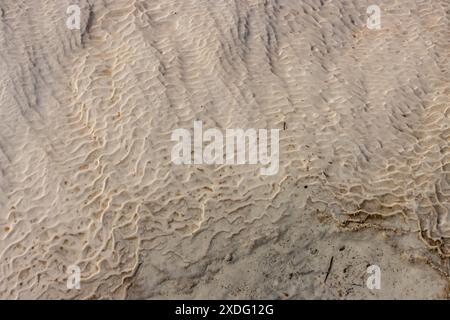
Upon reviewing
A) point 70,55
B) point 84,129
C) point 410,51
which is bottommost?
point 410,51

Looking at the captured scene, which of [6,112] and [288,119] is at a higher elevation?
[6,112]

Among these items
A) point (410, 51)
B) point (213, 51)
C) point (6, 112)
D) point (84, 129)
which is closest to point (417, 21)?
point (410, 51)

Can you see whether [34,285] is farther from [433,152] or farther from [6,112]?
[433,152]

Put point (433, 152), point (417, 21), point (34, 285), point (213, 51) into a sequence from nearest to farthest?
1. point (34, 285)
2. point (433, 152)
3. point (213, 51)
4. point (417, 21)

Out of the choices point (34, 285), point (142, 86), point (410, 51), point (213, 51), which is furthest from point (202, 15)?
point (34, 285)

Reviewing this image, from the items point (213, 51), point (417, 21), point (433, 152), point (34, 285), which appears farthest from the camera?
point (417, 21)

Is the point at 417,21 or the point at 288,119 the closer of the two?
the point at 288,119
